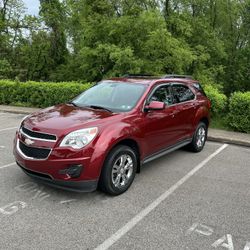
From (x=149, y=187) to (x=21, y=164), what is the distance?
1.92 meters

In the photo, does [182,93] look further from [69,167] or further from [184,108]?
[69,167]

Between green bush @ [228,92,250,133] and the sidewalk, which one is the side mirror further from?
green bush @ [228,92,250,133]

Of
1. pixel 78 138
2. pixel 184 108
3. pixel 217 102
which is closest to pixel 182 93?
pixel 184 108

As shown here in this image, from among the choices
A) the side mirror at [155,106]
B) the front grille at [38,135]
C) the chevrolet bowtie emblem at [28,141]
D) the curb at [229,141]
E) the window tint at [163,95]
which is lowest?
the curb at [229,141]

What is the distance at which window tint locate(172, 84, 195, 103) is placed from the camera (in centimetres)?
607

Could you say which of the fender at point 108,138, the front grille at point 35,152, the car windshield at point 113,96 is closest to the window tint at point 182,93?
the car windshield at point 113,96

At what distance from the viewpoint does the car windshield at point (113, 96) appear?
5.07 m

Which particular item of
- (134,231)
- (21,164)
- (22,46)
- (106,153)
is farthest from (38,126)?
(22,46)

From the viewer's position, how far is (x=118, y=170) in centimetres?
453

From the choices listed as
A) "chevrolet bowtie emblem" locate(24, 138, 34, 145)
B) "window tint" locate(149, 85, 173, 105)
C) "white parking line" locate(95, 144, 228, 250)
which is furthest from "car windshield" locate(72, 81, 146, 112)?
"white parking line" locate(95, 144, 228, 250)

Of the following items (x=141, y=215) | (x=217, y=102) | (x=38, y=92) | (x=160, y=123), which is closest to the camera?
(x=141, y=215)

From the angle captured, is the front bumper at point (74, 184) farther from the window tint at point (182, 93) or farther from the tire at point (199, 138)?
the tire at point (199, 138)

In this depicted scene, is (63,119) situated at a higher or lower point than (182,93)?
lower

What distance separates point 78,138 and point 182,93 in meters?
2.92
